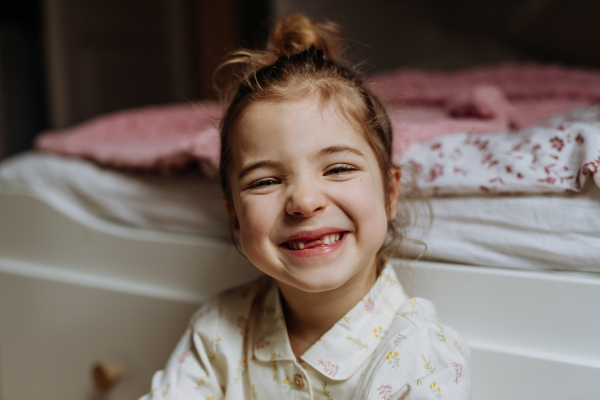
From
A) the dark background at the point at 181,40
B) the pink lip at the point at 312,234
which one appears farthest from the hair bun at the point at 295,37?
the dark background at the point at 181,40

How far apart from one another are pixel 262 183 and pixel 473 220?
288 millimetres

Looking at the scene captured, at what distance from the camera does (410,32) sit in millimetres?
2500

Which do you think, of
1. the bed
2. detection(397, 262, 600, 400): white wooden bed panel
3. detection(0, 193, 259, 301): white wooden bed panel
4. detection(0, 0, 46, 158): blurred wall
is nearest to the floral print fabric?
the bed

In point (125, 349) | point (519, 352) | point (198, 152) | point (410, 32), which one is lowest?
point (125, 349)

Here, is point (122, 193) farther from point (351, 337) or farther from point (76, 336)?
point (351, 337)

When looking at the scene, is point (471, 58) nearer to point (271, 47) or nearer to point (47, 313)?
point (271, 47)

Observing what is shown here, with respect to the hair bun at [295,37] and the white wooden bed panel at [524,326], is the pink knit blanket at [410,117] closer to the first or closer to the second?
the hair bun at [295,37]

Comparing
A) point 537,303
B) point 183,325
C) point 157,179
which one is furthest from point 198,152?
point 537,303

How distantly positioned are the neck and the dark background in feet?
4.85

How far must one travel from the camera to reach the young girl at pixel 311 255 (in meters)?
0.54

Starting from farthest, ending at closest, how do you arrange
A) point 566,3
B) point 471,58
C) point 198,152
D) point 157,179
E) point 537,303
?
point 471,58
point 566,3
point 157,179
point 198,152
point 537,303

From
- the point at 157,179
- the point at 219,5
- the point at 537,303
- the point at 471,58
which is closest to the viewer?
the point at 537,303

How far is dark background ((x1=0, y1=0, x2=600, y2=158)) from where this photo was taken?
2105mm

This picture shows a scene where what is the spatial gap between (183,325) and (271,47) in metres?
0.49
